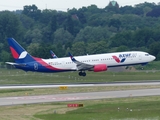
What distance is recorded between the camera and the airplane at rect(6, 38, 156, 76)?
86000 mm

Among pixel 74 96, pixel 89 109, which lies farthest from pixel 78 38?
pixel 89 109

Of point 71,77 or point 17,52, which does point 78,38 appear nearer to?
point 71,77

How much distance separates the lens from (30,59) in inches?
3425

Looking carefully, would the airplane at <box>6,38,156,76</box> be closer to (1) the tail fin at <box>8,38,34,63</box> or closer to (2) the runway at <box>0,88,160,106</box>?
(1) the tail fin at <box>8,38,34,63</box>

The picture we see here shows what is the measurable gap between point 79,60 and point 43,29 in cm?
11101

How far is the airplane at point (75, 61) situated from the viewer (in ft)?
282

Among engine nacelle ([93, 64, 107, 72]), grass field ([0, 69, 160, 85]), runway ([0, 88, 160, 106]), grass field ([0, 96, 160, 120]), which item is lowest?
Answer: grass field ([0, 96, 160, 120])

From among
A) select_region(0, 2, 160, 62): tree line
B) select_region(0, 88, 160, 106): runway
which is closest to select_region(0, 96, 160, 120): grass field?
select_region(0, 88, 160, 106): runway

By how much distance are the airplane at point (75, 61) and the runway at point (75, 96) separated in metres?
21.5

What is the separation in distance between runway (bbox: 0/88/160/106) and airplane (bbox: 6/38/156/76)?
70.7 feet

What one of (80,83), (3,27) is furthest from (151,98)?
(3,27)

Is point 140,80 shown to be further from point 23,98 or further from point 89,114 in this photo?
point 89,114

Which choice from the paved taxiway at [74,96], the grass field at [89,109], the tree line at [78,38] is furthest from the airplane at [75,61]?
the tree line at [78,38]

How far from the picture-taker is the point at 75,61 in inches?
3391
